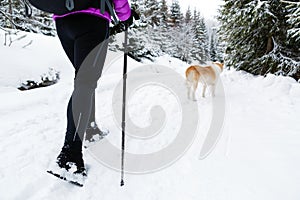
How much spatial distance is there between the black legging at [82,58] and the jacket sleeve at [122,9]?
0.15 m

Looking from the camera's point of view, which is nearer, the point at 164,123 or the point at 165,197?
the point at 165,197

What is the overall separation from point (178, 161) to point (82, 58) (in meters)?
1.28

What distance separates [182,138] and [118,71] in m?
6.05

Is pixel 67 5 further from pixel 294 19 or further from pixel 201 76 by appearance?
pixel 294 19

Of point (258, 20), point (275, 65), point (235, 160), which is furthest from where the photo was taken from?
point (275, 65)

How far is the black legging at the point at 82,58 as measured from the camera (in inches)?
69.5

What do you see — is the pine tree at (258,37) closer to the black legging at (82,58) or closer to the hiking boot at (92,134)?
the hiking boot at (92,134)

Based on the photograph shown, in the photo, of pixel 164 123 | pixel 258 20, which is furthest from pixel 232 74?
pixel 164 123

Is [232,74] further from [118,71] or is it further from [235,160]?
[235,160]

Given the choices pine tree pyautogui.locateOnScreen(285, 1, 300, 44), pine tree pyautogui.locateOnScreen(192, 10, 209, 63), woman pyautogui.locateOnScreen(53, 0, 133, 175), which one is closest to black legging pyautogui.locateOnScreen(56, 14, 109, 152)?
woman pyautogui.locateOnScreen(53, 0, 133, 175)

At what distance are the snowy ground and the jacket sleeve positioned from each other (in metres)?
1.32

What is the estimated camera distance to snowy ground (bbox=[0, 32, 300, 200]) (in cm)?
170

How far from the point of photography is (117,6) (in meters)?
1.91

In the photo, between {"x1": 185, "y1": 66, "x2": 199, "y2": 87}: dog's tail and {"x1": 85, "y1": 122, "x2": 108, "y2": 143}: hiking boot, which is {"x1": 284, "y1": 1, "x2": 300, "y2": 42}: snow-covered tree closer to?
{"x1": 185, "y1": 66, "x2": 199, "y2": 87}: dog's tail
